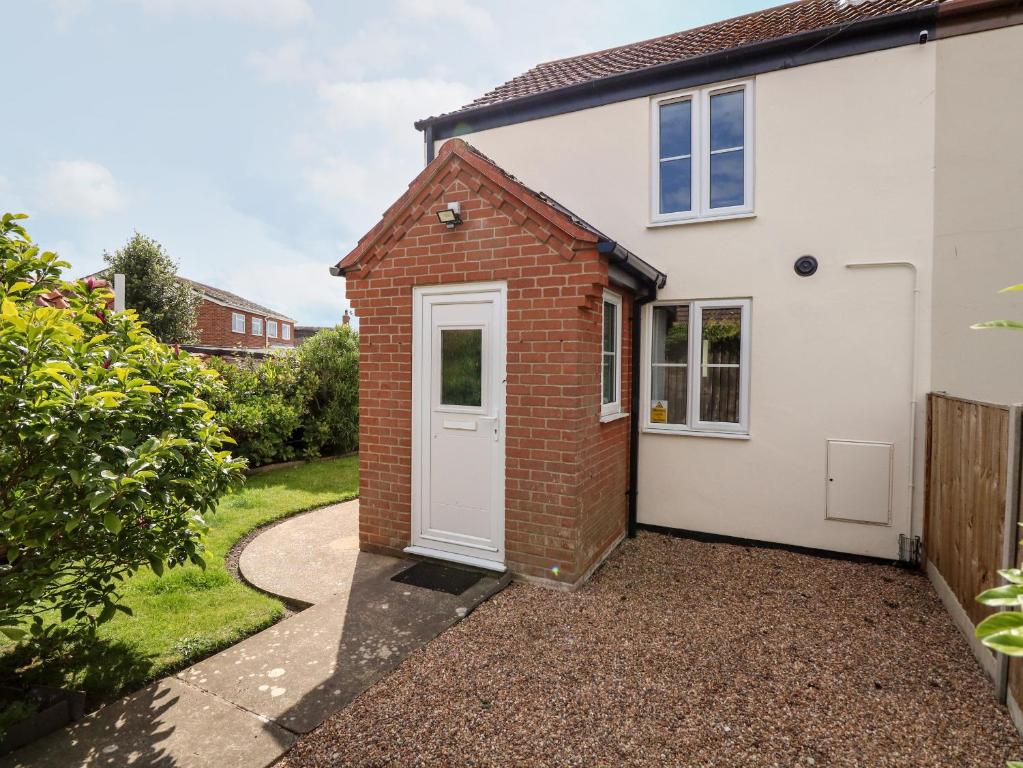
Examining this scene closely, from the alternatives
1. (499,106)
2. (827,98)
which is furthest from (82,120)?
(827,98)

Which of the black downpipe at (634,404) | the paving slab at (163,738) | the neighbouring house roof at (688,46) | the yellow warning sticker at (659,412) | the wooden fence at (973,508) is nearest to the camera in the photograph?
the paving slab at (163,738)

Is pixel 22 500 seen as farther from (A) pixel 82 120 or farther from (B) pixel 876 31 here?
(B) pixel 876 31

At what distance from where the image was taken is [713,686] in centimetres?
343

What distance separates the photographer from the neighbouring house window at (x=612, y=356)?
18.7 ft

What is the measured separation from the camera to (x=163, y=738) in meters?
2.80

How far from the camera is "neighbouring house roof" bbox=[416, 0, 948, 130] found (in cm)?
590

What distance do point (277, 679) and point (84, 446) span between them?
187 centimetres

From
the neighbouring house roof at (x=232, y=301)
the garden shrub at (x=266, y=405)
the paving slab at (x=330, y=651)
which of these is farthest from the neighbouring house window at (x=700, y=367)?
the neighbouring house roof at (x=232, y=301)

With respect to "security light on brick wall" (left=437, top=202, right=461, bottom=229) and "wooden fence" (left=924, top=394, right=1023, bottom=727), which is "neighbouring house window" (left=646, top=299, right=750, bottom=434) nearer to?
"wooden fence" (left=924, top=394, right=1023, bottom=727)

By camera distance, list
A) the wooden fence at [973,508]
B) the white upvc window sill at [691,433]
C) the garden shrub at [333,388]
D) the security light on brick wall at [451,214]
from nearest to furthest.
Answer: the wooden fence at [973,508] → the security light on brick wall at [451,214] → the white upvc window sill at [691,433] → the garden shrub at [333,388]

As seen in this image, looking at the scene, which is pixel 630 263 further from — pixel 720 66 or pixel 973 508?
pixel 973 508

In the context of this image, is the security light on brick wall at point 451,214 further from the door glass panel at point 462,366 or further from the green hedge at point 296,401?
the green hedge at point 296,401

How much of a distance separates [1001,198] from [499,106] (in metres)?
5.82

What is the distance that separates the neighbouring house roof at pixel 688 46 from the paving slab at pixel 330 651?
20.6 feet
